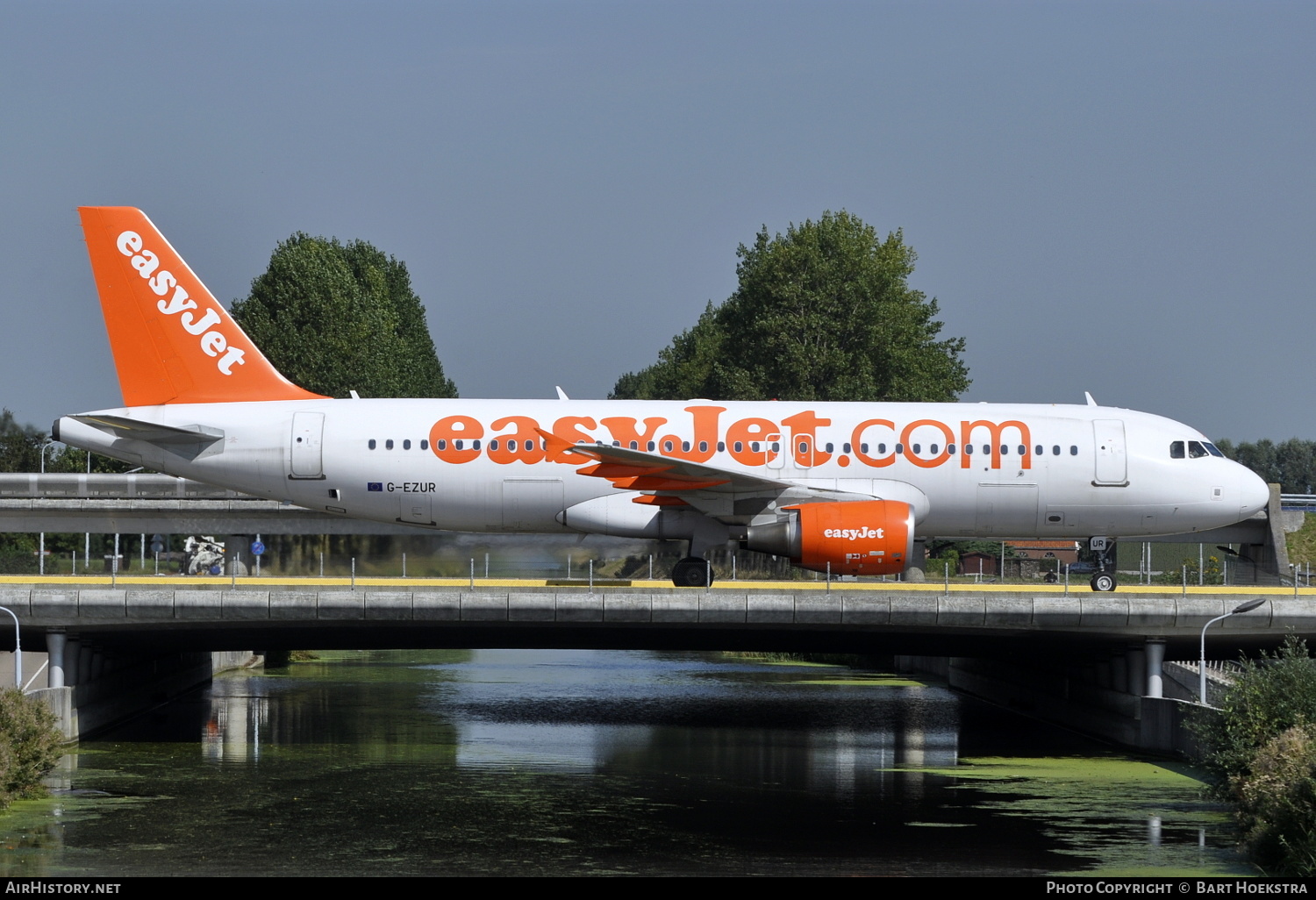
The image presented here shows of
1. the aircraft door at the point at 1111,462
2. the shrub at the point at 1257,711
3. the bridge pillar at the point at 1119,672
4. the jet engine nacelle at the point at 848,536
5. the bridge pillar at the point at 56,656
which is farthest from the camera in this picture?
the bridge pillar at the point at 1119,672

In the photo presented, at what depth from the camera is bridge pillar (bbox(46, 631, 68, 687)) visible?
46.2 metres

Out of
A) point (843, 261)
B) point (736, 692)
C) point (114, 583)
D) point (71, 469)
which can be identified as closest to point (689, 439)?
point (114, 583)

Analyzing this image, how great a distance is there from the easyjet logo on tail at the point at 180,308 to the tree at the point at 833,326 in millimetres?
60862

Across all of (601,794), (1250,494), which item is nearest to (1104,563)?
(1250,494)

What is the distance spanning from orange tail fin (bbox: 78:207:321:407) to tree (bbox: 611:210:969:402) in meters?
60.7

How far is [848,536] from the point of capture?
40344 millimetres

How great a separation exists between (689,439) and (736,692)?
Answer: 27.2 metres

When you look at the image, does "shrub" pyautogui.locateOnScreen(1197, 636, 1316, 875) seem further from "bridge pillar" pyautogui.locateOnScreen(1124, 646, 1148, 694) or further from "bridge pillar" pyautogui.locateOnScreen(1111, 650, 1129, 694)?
"bridge pillar" pyautogui.locateOnScreen(1111, 650, 1129, 694)

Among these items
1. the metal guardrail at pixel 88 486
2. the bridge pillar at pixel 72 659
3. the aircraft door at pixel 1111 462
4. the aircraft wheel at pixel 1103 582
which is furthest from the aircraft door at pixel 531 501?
the metal guardrail at pixel 88 486

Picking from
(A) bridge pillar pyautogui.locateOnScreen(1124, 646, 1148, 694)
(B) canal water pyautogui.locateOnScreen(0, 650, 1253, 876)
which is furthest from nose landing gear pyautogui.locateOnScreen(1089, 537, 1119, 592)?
(B) canal water pyautogui.locateOnScreen(0, 650, 1253, 876)

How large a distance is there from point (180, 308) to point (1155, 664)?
3206 cm

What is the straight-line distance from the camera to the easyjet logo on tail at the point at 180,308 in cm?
4478

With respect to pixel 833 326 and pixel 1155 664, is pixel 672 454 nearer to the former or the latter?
pixel 1155 664

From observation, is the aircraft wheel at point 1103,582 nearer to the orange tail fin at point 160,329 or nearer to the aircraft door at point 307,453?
the aircraft door at point 307,453
